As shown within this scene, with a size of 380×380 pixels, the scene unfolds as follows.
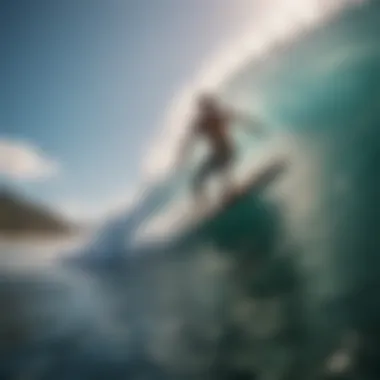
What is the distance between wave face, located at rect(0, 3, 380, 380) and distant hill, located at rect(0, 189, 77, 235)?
0.09 m

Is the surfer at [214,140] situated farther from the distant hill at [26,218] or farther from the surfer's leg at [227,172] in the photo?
the distant hill at [26,218]

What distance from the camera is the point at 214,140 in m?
1.29

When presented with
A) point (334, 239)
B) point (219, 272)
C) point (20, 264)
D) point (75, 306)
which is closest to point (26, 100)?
point (20, 264)

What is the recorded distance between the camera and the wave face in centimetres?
121

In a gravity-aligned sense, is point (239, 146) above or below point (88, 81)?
below

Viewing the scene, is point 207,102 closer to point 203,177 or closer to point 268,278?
point 203,177

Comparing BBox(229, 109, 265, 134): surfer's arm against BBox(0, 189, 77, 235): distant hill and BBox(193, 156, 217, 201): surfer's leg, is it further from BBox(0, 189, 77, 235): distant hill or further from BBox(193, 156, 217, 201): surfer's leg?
BBox(0, 189, 77, 235): distant hill

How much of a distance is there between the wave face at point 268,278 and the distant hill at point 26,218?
3.6 inches

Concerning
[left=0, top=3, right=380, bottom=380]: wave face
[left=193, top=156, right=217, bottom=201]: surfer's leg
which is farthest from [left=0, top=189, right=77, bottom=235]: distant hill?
[left=193, top=156, right=217, bottom=201]: surfer's leg

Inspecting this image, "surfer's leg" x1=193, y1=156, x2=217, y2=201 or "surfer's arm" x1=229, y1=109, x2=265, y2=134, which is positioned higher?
"surfer's arm" x1=229, y1=109, x2=265, y2=134

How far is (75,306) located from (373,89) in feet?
2.67

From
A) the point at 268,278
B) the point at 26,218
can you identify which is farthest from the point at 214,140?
the point at 26,218

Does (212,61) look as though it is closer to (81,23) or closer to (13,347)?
(81,23)

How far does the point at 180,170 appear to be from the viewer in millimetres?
1299
